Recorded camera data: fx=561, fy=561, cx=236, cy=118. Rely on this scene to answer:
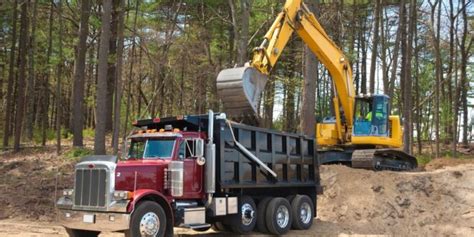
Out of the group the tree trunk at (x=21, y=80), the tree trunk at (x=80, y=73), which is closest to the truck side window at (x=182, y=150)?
the tree trunk at (x=80, y=73)

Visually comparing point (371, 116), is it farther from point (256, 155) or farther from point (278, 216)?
point (256, 155)

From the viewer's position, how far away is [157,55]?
102ft

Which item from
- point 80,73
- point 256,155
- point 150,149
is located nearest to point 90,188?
point 150,149

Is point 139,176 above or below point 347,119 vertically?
below

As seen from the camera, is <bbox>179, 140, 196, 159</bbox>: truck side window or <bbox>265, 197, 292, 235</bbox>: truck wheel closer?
<bbox>179, 140, 196, 159</bbox>: truck side window

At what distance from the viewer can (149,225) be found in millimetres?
10727

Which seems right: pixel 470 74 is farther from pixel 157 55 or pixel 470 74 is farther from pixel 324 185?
pixel 324 185

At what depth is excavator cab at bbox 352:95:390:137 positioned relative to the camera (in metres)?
19.2

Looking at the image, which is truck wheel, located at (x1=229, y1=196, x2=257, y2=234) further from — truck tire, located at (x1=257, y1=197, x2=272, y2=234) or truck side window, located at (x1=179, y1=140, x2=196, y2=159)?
truck side window, located at (x1=179, y1=140, x2=196, y2=159)

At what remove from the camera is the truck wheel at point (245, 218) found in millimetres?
13086

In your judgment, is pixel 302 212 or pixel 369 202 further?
pixel 369 202

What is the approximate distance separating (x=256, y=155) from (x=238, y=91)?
162 centimetres

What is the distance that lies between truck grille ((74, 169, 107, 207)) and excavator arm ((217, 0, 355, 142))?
157 inches

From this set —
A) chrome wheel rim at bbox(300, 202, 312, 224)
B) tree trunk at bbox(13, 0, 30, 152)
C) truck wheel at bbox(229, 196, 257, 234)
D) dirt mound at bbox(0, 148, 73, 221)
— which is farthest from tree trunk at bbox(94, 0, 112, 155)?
chrome wheel rim at bbox(300, 202, 312, 224)
